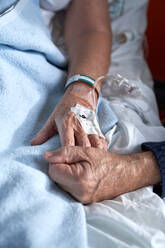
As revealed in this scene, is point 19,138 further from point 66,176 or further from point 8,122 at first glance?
point 66,176

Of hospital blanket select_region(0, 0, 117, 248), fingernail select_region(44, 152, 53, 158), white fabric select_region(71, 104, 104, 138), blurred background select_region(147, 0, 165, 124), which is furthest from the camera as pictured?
blurred background select_region(147, 0, 165, 124)

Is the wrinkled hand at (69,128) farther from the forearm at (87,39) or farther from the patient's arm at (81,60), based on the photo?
the forearm at (87,39)

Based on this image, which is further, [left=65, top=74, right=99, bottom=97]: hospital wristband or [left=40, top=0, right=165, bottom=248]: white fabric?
[left=65, top=74, right=99, bottom=97]: hospital wristband

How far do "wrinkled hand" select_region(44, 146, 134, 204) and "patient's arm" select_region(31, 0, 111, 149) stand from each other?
0.05 m

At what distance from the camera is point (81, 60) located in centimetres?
105

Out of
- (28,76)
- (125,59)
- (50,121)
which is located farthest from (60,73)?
(125,59)

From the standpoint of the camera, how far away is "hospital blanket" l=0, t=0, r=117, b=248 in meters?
0.60

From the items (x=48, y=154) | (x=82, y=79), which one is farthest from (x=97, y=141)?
(x=82, y=79)

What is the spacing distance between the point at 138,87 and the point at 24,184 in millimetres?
648

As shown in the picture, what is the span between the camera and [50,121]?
0.85 m

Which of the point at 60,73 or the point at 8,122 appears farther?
the point at 60,73

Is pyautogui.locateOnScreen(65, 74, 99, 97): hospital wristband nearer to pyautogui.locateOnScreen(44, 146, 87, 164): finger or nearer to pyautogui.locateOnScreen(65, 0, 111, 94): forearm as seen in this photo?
pyautogui.locateOnScreen(65, 0, 111, 94): forearm

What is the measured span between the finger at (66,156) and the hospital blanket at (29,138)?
42 millimetres

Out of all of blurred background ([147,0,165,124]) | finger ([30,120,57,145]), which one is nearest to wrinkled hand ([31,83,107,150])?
finger ([30,120,57,145])
